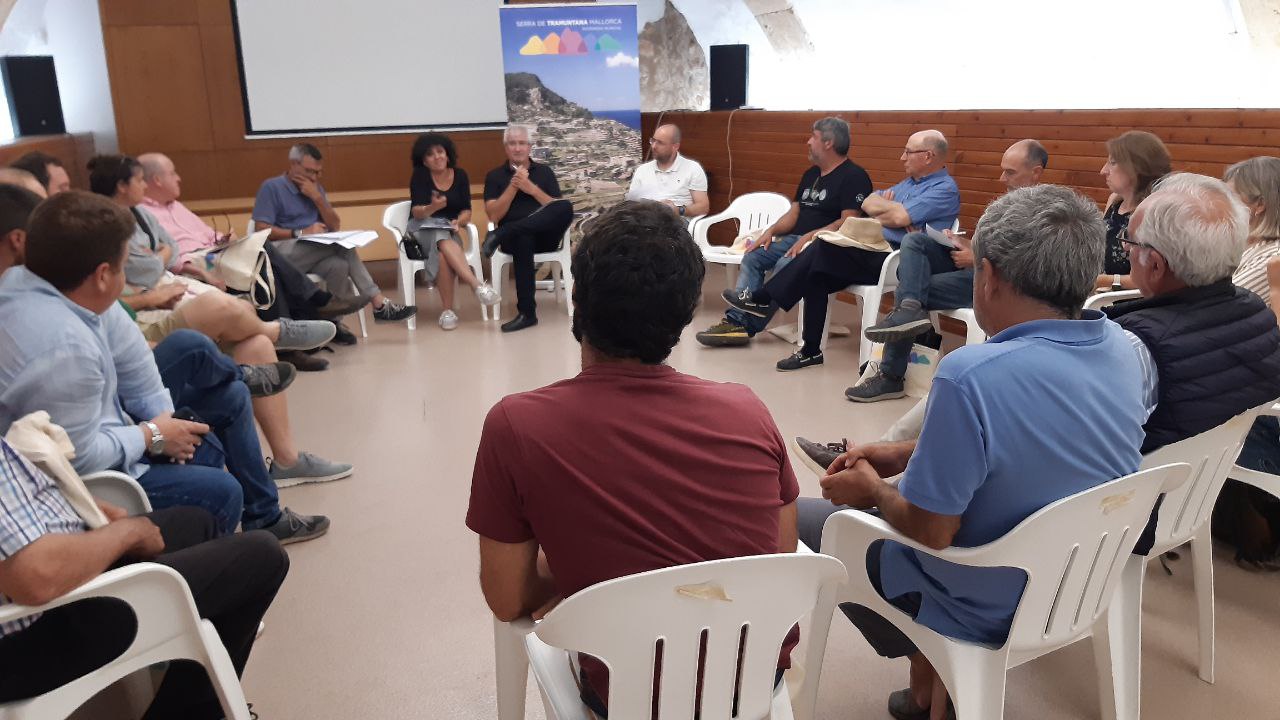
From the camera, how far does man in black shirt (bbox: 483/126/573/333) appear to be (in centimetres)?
595

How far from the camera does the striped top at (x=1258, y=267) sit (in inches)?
106

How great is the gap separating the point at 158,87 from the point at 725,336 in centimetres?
517

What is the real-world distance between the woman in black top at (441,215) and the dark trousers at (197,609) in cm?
408

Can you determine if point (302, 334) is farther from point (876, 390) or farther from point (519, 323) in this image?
point (876, 390)

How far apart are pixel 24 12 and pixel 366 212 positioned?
3.04m

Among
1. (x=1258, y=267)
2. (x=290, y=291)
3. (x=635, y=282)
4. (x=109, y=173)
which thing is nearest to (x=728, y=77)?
(x=290, y=291)

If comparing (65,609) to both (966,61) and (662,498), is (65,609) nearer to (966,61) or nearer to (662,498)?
(662,498)

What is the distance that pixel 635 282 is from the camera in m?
1.34

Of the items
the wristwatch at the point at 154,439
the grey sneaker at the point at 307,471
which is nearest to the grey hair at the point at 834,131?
the grey sneaker at the point at 307,471

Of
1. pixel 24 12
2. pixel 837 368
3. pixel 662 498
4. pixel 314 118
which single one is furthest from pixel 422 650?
pixel 24 12

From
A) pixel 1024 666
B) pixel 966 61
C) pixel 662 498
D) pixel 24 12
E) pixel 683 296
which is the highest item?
pixel 24 12

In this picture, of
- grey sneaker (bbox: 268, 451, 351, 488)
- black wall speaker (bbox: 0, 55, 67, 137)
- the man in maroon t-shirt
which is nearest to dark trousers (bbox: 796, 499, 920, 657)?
the man in maroon t-shirt

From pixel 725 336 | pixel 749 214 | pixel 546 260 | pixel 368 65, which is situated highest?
pixel 368 65

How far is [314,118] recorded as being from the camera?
25.3 feet
